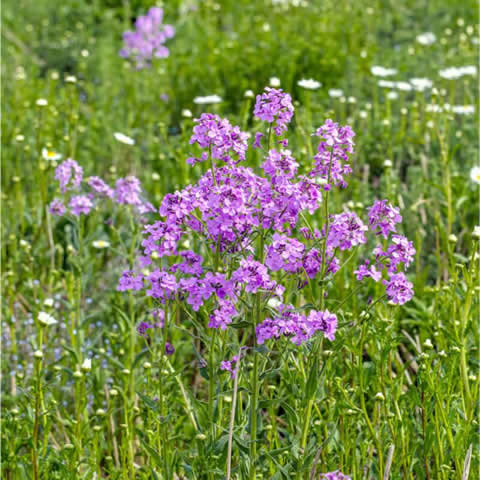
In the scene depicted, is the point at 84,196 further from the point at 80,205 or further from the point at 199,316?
the point at 199,316

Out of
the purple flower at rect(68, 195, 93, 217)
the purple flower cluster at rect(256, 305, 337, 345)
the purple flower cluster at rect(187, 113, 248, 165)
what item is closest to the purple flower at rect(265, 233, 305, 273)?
the purple flower cluster at rect(256, 305, 337, 345)

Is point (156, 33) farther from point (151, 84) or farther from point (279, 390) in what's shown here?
point (279, 390)

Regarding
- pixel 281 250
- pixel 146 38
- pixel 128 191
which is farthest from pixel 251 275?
pixel 146 38

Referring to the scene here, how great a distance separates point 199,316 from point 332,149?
1517mm

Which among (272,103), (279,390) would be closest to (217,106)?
(279,390)

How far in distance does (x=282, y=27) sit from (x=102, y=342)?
3.28m

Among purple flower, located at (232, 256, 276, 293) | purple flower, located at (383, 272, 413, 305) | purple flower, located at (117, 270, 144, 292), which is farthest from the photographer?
purple flower, located at (117, 270, 144, 292)

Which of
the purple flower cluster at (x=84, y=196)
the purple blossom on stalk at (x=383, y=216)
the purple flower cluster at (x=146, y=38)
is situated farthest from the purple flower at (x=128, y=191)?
the purple flower cluster at (x=146, y=38)

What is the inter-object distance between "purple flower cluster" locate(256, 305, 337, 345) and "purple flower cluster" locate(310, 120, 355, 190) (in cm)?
29

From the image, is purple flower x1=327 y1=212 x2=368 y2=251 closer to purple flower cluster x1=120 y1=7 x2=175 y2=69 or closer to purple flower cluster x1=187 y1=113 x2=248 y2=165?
purple flower cluster x1=187 y1=113 x2=248 y2=165

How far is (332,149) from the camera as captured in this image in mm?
1779

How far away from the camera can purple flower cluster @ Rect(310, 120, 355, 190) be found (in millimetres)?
1736

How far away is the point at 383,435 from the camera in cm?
223

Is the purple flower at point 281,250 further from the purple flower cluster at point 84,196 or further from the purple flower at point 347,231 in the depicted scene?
the purple flower cluster at point 84,196
